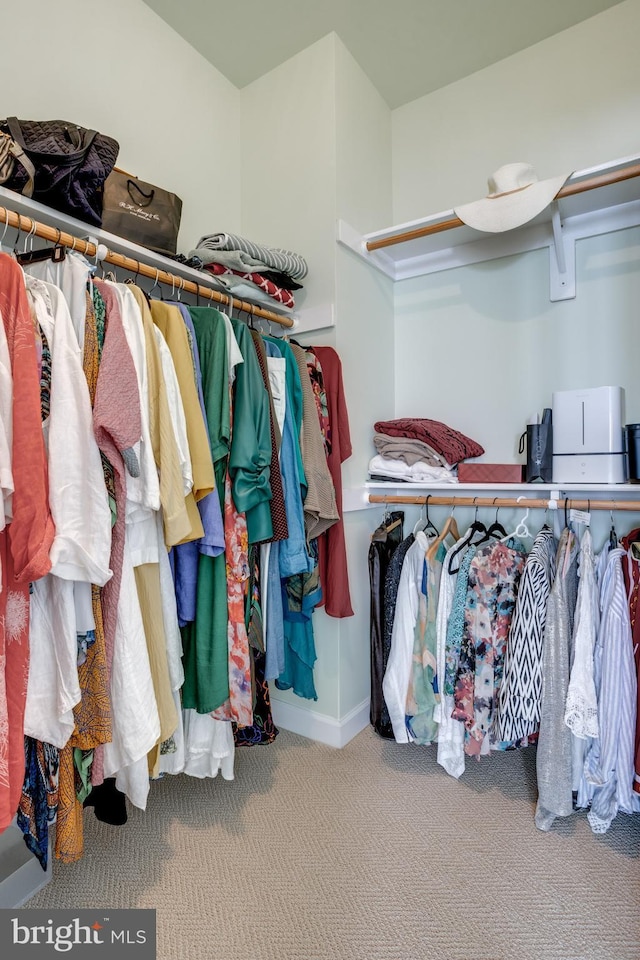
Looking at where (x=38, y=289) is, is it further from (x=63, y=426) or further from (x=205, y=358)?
(x=205, y=358)

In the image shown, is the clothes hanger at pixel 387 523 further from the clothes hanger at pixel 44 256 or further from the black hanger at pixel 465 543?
the clothes hanger at pixel 44 256

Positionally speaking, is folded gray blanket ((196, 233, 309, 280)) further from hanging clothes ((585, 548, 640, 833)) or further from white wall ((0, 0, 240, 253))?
hanging clothes ((585, 548, 640, 833))

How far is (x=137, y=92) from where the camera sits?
1812 mm

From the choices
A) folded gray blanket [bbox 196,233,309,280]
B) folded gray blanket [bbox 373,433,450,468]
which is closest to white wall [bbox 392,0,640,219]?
folded gray blanket [bbox 196,233,309,280]

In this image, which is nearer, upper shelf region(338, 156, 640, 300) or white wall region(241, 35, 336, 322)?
upper shelf region(338, 156, 640, 300)

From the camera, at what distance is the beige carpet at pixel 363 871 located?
3.79 ft

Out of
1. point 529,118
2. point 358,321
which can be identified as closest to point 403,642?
point 358,321

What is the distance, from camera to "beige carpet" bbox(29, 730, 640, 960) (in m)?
1.16

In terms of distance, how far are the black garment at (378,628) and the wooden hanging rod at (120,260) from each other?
100 cm

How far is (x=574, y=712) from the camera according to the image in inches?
55.9

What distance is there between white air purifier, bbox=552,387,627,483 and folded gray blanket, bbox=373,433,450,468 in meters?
0.43

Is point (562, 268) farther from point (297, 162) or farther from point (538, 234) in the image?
point (297, 162)

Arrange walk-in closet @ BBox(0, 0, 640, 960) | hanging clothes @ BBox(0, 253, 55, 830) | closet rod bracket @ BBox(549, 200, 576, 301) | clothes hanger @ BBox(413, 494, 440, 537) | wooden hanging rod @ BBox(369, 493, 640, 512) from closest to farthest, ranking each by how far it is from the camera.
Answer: hanging clothes @ BBox(0, 253, 55, 830)
walk-in closet @ BBox(0, 0, 640, 960)
wooden hanging rod @ BBox(369, 493, 640, 512)
closet rod bracket @ BBox(549, 200, 576, 301)
clothes hanger @ BBox(413, 494, 440, 537)
